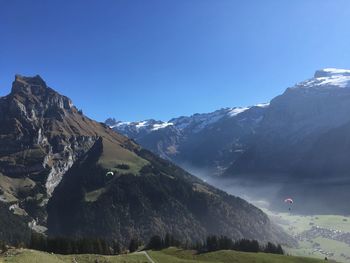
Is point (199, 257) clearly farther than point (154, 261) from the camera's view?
Yes

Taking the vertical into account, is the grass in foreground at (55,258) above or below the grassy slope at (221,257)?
below

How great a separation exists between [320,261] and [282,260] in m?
13.3

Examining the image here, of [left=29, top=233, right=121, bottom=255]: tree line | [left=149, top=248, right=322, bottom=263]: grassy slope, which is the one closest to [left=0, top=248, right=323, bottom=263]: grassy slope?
[left=149, top=248, right=322, bottom=263]: grassy slope

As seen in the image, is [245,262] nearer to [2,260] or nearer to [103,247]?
[103,247]

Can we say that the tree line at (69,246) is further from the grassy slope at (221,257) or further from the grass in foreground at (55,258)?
Answer: the grass in foreground at (55,258)

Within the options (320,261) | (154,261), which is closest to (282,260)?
(320,261)

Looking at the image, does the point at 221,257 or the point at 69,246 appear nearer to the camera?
the point at 221,257

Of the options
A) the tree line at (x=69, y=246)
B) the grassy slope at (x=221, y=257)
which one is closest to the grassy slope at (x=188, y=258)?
the grassy slope at (x=221, y=257)

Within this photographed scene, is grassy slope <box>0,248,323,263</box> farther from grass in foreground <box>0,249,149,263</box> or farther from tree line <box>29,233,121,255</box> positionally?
tree line <box>29,233,121,255</box>

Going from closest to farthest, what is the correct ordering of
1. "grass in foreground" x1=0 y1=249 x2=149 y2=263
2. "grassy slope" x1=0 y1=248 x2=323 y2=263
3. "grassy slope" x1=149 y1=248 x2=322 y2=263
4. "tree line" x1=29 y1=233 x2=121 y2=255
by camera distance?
1. "grass in foreground" x1=0 y1=249 x2=149 y2=263
2. "grassy slope" x1=0 y1=248 x2=323 y2=263
3. "grassy slope" x1=149 y1=248 x2=322 y2=263
4. "tree line" x1=29 y1=233 x2=121 y2=255

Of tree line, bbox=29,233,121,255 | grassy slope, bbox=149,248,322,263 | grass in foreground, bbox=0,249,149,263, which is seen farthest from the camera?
tree line, bbox=29,233,121,255

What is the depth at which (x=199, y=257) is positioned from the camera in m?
167

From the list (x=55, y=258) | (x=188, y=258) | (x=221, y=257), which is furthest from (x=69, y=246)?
(x=55, y=258)

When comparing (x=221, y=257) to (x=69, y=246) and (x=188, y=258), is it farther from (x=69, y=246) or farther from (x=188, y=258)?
(x=69, y=246)
